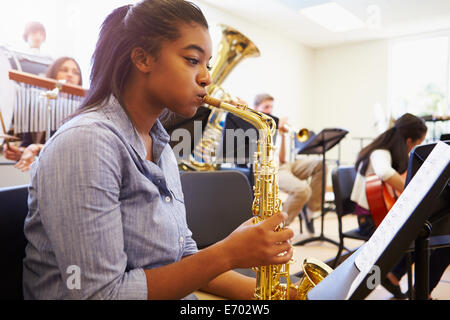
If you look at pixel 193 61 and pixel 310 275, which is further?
pixel 310 275

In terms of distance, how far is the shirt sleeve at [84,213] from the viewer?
629 mm

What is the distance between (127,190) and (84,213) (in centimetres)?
14

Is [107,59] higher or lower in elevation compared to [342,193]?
higher

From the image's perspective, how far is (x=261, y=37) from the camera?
22.2ft

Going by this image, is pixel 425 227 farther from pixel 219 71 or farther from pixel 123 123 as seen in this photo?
pixel 219 71

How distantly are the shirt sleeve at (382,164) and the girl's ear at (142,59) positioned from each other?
211 cm

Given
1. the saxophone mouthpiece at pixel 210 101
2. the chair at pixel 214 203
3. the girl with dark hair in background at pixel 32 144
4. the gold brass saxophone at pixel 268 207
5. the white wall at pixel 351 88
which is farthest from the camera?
the white wall at pixel 351 88

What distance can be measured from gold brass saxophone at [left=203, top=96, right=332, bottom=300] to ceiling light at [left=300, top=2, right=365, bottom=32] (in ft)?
17.1

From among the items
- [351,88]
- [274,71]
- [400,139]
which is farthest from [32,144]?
[351,88]

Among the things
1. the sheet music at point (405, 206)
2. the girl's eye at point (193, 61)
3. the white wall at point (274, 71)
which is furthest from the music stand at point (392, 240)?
the white wall at point (274, 71)

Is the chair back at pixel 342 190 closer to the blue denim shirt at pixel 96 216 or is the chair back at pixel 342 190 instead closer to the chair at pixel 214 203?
the chair at pixel 214 203

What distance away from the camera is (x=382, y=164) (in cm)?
252

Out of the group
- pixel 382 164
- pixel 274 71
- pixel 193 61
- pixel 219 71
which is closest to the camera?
pixel 193 61
